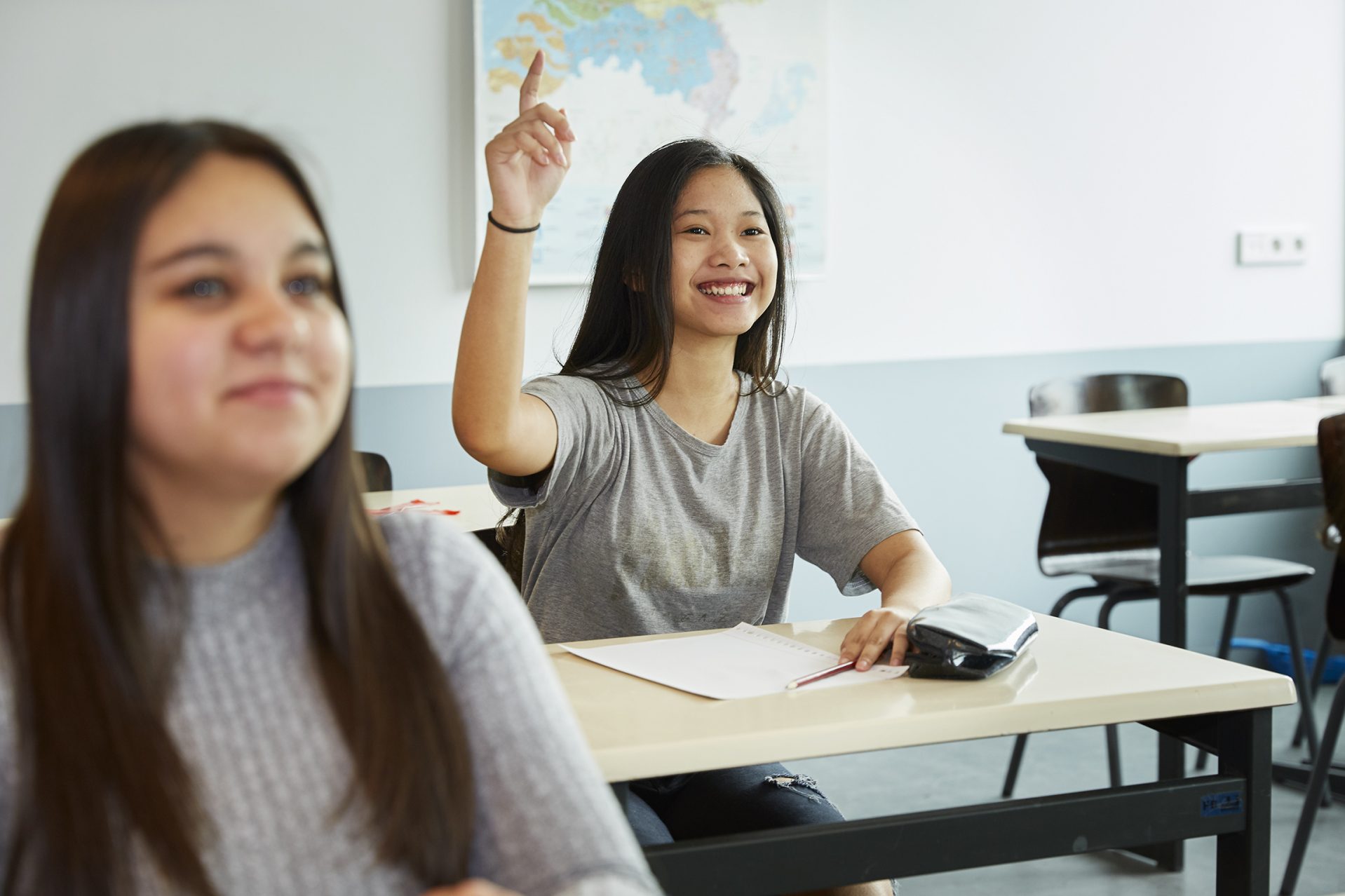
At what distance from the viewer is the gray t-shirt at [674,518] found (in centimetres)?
168

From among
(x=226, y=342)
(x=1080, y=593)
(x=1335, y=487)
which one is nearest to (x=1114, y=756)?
(x=1080, y=593)

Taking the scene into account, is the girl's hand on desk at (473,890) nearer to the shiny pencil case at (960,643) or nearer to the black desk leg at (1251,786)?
the shiny pencil case at (960,643)

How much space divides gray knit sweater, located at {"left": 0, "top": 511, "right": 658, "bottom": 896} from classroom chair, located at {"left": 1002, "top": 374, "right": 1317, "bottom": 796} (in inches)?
89.6

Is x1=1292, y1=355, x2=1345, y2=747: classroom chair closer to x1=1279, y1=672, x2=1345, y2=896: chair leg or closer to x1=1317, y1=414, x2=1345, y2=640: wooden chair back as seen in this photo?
x1=1317, y1=414, x2=1345, y2=640: wooden chair back

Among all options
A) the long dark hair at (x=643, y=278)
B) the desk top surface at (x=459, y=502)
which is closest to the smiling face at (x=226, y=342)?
the long dark hair at (x=643, y=278)

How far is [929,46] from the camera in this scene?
3785 millimetres

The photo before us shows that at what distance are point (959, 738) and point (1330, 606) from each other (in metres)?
1.50

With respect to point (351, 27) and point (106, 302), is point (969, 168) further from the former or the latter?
point (106, 302)

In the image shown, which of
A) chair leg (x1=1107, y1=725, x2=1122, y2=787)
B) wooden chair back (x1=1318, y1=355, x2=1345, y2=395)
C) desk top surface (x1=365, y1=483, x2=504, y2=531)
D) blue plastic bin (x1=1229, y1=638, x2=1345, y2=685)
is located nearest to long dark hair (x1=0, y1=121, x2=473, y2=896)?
desk top surface (x1=365, y1=483, x2=504, y2=531)

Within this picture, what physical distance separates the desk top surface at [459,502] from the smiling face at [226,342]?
144 centimetres

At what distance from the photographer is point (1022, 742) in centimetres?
293

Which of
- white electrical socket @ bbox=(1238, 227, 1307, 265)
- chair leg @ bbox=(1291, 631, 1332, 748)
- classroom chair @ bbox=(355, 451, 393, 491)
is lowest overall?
chair leg @ bbox=(1291, 631, 1332, 748)

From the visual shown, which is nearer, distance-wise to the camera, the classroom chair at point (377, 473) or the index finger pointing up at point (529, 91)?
the index finger pointing up at point (529, 91)

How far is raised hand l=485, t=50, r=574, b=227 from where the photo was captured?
1457 millimetres
